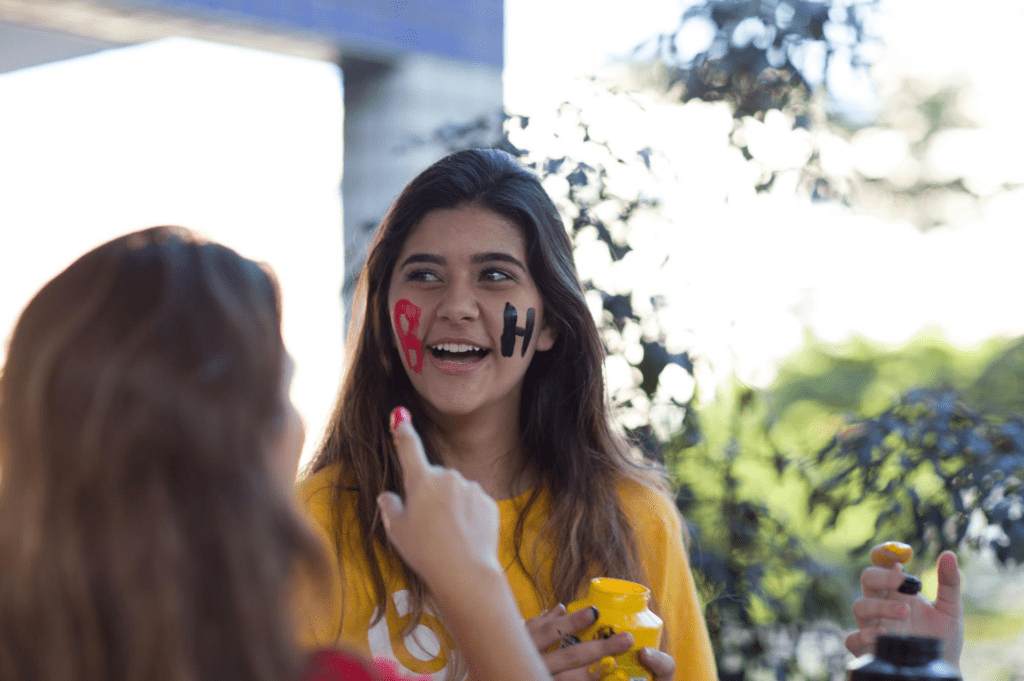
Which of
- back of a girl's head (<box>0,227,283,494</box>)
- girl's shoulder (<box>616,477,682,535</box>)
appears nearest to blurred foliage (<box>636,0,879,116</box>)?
girl's shoulder (<box>616,477,682,535</box>)

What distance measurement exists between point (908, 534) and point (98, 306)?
1808mm

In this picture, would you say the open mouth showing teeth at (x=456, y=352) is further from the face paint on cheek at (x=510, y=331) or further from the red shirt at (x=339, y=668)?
the red shirt at (x=339, y=668)

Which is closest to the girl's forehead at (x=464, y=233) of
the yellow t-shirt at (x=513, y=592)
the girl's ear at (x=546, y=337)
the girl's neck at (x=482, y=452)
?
the girl's ear at (x=546, y=337)

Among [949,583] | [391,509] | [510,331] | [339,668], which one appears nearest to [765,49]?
[510,331]

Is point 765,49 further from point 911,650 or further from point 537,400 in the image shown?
point 911,650

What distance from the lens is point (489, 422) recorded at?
1691mm

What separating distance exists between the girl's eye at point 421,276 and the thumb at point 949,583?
2.77ft

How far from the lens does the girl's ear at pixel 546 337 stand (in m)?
1.71

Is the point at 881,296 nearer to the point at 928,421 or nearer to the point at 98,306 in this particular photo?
the point at 928,421

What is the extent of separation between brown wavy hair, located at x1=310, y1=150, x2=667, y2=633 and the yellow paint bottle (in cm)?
31

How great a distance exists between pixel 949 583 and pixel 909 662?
1.55 ft

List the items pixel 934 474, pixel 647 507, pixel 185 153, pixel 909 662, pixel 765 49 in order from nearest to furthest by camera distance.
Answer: pixel 909 662 < pixel 647 507 < pixel 934 474 < pixel 765 49 < pixel 185 153

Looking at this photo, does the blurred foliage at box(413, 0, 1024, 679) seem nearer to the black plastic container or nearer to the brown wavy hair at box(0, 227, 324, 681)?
the black plastic container

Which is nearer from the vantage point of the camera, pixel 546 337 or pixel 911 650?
pixel 911 650
